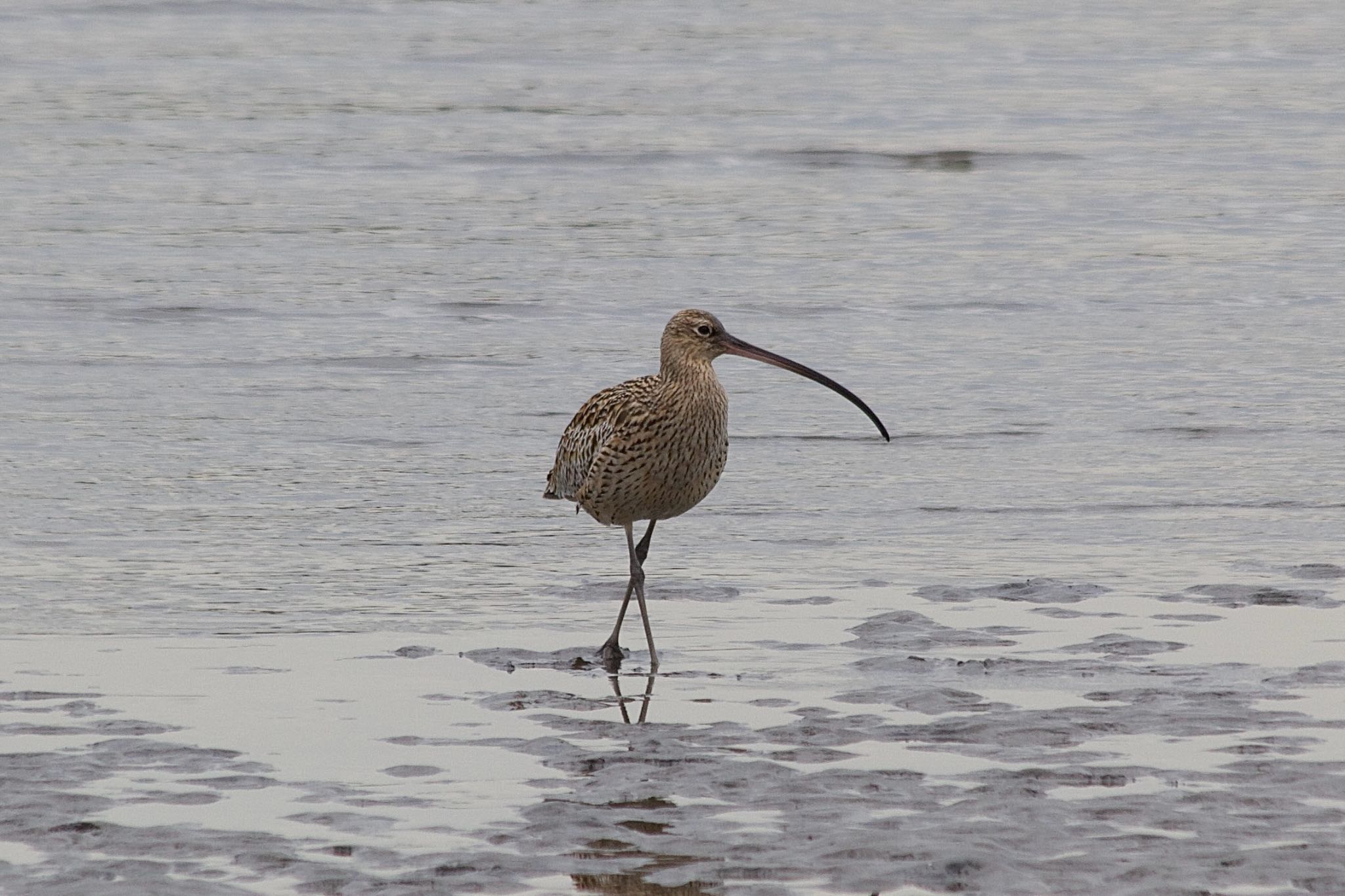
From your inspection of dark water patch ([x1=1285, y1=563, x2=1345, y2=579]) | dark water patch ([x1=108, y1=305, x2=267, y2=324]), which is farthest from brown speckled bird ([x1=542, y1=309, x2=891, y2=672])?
dark water patch ([x1=108, y1=305, x2=267, y2=324])

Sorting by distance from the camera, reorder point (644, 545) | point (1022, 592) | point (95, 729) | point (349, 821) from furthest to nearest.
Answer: point (644, 545)
point (1022, 592)
point (95, 729)
point (349, 821)

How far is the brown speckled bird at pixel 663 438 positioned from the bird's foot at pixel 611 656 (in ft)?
0.52

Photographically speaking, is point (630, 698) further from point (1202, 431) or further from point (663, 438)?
point (1202, 431)

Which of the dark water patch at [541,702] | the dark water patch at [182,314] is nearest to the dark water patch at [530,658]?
the dark water patch at [541,702]

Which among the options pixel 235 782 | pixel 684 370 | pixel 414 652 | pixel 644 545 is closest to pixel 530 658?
pixel 414 652

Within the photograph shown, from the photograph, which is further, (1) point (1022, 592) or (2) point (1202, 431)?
(2) point (1202, 431)

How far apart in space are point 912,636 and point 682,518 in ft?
7.44

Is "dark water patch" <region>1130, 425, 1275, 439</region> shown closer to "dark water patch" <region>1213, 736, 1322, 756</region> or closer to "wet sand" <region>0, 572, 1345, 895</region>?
"wet sand" <region>0, 572, 1345, 895</region>

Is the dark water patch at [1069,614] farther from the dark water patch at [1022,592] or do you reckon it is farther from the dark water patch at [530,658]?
the dark water patch at [530,658]

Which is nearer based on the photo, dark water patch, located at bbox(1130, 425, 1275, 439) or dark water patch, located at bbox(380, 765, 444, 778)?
dark water patch, located at bbox(380, 765, 444, 778)

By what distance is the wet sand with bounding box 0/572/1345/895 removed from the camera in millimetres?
5086

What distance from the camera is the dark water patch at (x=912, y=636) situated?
7113 millimetres

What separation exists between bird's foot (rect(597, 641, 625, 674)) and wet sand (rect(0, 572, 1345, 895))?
57mm

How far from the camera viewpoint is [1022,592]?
7.83 metres
